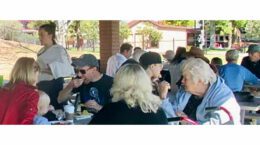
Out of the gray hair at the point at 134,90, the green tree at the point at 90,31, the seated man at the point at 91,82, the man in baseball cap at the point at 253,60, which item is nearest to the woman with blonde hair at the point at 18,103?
the gray hair at the point at 134,90

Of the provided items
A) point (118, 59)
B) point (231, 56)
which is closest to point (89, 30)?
point (118, 59)

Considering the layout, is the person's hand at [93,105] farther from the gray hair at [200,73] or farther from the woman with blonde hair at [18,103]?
the gray hair at [200,73]

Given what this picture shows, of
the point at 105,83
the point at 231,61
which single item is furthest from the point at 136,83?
the point at 231,61

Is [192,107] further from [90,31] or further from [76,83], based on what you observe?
[90,31]

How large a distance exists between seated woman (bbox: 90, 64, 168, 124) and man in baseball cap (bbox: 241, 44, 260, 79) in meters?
3.97

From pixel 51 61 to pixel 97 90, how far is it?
108 centimetres

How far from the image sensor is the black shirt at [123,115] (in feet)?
10.4

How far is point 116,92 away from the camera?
3.34m

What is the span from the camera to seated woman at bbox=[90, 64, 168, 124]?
3184mm

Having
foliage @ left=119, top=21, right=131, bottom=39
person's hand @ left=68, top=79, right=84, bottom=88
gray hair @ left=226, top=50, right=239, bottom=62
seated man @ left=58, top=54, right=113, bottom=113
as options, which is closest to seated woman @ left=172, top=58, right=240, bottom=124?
seated man @ left=58, top=54, right=113, bottom=113

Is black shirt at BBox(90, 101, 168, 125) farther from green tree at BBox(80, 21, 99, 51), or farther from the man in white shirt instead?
green tree at BBox(80, 21, 99, 51)

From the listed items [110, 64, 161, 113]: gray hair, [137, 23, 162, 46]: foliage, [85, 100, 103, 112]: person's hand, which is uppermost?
[137, 23, 162, 46]: foliage
